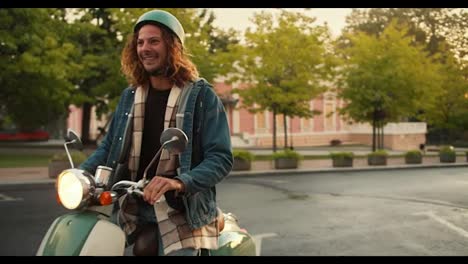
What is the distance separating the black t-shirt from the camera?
1.93 m

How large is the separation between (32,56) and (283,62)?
812 centimetres

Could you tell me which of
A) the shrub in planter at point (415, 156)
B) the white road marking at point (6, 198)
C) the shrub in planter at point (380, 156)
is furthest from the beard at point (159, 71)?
the white road marking at point (6, 198)

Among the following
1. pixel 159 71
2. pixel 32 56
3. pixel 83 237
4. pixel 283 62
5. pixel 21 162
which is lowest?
pixel 21 162

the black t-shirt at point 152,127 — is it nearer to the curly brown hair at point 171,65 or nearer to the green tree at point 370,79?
the curly brown hair at point 171,65

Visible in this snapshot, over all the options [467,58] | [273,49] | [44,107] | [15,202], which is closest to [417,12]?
[467,58]

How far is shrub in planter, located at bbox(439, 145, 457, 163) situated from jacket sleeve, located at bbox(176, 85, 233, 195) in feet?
3.20

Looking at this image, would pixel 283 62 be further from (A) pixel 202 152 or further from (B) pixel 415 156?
(A) pixel 202 152

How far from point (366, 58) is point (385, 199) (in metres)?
10.6

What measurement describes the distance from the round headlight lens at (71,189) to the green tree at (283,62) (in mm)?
16319

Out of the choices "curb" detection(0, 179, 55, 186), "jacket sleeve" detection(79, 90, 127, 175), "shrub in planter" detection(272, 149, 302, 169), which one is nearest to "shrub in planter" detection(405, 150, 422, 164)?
"jacket sleeve" detection(79, 90, 127, 175)

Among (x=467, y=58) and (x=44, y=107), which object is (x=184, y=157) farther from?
(x=44, y=107)

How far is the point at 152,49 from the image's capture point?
73.4 inches

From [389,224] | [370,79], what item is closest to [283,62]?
[370,79]

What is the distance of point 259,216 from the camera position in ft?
17.7
